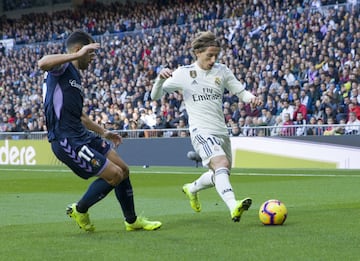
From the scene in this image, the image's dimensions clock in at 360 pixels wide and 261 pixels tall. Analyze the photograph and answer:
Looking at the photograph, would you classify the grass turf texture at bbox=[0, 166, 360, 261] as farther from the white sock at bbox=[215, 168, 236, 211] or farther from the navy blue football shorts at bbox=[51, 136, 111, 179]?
the navy blue football shorts at bbox=[51, 136, 111, 179]

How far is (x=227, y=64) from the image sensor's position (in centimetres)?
3231

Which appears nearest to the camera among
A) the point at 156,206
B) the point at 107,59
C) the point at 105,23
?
the point at 156,206

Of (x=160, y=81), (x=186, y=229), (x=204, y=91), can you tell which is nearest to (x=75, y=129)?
(x=186, y=229)

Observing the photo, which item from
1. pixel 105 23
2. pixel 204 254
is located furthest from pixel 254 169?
pixel 105 23

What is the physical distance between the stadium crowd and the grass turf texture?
964 cm

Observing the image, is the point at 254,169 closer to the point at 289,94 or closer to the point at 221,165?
the point at 289,94

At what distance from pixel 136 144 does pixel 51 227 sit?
2049 cm

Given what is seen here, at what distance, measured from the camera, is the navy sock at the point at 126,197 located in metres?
9.56

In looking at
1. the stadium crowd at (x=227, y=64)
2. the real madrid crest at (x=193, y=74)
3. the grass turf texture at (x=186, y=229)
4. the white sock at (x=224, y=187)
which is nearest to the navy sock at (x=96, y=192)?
the grass turf texture at (x=186, y=229)

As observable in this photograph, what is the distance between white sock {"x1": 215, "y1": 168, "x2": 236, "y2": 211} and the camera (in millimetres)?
9953

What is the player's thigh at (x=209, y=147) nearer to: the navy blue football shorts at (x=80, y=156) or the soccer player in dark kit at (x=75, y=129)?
the soccer player in dark kit at (x=75, y=129)

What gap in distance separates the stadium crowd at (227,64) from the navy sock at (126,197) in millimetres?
15986

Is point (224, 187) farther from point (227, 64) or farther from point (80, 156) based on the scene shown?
point (227, 64)

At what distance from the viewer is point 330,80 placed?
27.2 metres
